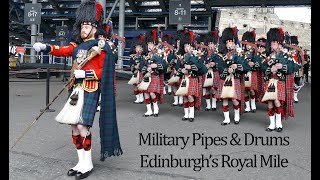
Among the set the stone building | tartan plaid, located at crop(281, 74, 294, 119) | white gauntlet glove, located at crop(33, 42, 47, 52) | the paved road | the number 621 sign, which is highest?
the stone building

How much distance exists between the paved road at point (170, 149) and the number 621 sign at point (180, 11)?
682cm

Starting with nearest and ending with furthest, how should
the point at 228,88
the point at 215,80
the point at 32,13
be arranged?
the point at 228,88 → the point at 215,80 → the point at 32,13

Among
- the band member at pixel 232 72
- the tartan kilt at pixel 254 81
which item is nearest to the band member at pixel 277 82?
the band member at pixel 232 72

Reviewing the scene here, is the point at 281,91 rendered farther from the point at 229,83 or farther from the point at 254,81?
the point at 254,81

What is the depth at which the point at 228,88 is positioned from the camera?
6984 mm

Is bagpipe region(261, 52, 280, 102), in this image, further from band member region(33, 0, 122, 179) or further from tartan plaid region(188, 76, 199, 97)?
band member region(33, 0, 122, 179)

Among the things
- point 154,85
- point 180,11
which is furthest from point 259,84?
point 180,11

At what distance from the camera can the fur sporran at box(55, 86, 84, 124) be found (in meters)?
3.96

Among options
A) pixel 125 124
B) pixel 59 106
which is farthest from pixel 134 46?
pixel 125 124

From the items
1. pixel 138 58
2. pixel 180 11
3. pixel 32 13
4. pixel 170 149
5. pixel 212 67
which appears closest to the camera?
pixel 170 149

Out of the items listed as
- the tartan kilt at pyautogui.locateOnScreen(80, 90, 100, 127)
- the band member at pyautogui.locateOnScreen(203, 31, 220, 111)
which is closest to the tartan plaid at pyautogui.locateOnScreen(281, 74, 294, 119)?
the band member at pyautogui.locateOnScreen(203, 31, 220, 111)

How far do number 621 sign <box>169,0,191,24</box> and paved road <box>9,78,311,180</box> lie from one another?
6.82 m

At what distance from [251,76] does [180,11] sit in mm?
6470

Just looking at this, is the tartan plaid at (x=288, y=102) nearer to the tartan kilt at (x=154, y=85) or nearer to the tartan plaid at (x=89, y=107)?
the tartan kilt at (x=154, y=85)
